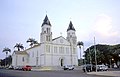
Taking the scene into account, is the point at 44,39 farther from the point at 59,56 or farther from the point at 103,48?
the point at 103,48

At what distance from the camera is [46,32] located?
Result: 281 ft

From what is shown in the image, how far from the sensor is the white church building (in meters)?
83.7

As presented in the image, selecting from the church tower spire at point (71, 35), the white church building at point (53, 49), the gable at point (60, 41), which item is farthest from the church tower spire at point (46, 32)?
the church tower spire at point (71, 35)

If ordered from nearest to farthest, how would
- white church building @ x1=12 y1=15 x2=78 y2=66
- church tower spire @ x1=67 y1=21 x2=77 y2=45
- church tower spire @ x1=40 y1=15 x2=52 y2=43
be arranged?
white church building @ x1=12 y1=15 x2=78 y2=66 < church tower spire @ x1=40 y1=15 x2=52 y2=43 < church tower spire @ x1=67 y1=21 x2=77 y2=45

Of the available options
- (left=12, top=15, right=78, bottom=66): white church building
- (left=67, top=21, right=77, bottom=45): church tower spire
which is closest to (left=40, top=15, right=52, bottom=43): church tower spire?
(left=12, top=15, right=78, bottom=66): white church building

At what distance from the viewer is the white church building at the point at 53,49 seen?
83.7 metres

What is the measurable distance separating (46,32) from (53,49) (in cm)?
724

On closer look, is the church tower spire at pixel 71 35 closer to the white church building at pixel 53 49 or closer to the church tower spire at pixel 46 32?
the white church building at pixel 53 49

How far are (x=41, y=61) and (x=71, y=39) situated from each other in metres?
16.4

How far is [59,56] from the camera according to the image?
86375mm

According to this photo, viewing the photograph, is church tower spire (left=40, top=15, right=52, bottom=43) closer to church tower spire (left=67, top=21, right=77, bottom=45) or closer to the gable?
the gable

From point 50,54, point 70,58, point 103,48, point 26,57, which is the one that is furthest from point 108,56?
point 26,57

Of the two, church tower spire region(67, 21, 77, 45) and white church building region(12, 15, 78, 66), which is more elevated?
church tower spire region(67, 21, 77, 45)

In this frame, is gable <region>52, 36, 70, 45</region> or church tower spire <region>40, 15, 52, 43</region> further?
gable <region>52, 36, 70, 45</region>
